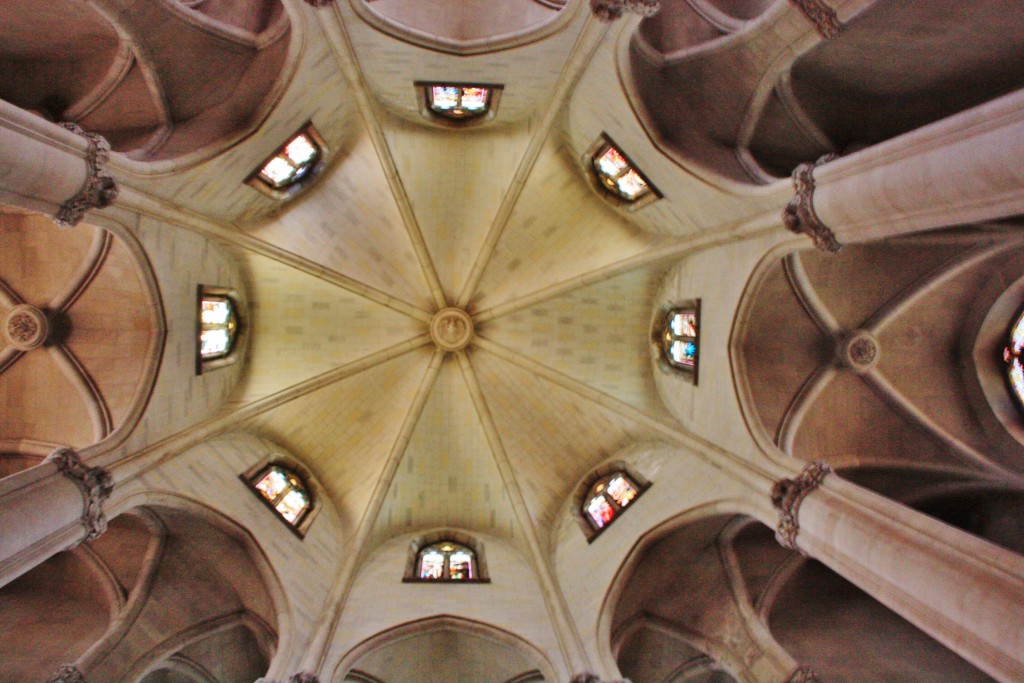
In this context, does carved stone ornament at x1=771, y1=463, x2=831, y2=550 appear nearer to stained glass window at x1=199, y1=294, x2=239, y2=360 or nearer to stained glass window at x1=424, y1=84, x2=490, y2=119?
stained glass window at x1=424, y1=84, x2=490, y2=119

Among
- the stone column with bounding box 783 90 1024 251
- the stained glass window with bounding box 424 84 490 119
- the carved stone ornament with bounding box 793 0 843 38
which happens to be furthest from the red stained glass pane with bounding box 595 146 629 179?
→ the stone column with bounding box 783 90 1024 251

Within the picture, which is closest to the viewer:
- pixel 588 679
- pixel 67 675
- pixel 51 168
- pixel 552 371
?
pixel 51 168

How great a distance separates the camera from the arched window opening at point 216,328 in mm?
14445

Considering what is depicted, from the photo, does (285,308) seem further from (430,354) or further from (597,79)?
(597,79)

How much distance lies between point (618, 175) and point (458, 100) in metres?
4.00

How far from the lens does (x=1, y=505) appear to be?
8.51 m

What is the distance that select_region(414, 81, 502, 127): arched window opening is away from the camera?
1460 centimetres

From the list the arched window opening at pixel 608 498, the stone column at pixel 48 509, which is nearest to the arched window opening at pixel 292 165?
the stone column at pixel 48 509

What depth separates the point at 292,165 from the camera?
48.9 ft

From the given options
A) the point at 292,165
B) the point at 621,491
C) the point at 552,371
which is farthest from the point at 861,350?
the point at 292,165

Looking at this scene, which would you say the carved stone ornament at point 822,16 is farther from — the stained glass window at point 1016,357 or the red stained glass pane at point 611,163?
the stained glass window at point 1016,357

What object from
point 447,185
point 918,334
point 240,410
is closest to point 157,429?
point 240,410

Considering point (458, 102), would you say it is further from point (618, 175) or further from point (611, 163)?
point (618, 175)

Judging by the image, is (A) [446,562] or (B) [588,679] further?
(A) [446,562]
